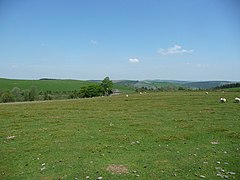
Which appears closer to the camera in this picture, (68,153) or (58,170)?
(58,170)

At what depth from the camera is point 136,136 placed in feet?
56.0

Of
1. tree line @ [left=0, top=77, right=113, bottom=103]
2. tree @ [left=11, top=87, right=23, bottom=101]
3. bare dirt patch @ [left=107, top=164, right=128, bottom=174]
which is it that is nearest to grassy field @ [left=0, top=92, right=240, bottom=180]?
bare dirt patch @ [left=107, top=164, right=128, bottom=174]

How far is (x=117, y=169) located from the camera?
10539 millimetres

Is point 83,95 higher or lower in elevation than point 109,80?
lower

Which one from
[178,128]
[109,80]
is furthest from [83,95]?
[178,128]

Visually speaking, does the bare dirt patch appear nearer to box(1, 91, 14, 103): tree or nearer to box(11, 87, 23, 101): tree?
box(1, 91, 14, 103): tree

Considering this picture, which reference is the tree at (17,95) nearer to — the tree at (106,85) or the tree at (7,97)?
the tree at (7,97)

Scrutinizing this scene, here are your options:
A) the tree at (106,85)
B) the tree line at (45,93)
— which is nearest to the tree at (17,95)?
the tree line at (45,93)

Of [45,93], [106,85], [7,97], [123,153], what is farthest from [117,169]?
[45,93]

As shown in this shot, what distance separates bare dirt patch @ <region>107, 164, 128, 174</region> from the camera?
10.2 metres

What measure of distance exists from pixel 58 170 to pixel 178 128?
1225 cm

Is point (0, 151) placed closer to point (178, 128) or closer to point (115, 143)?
point (115, 143)

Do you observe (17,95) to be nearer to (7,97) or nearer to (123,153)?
(7,97)

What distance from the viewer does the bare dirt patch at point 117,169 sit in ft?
33.4
